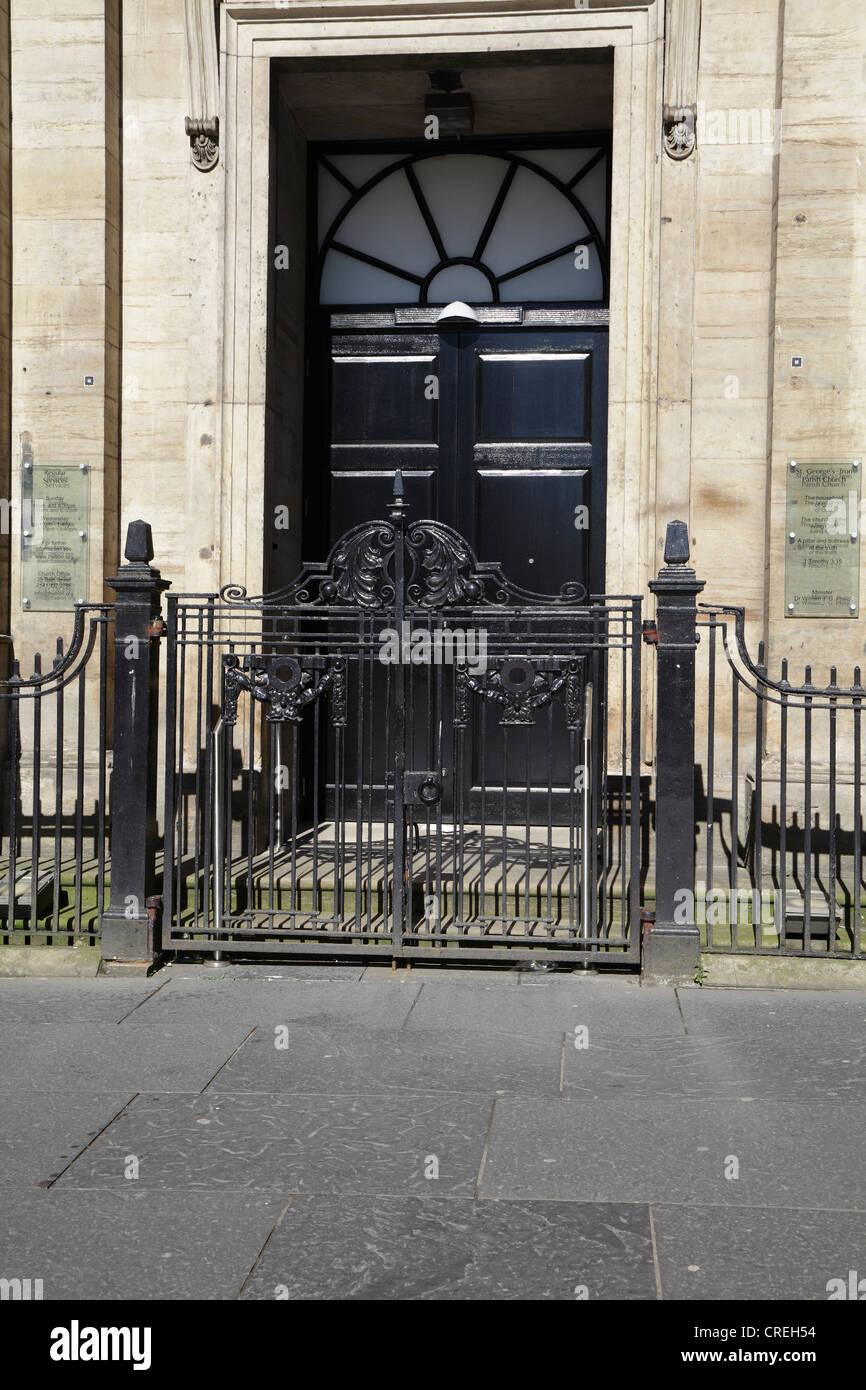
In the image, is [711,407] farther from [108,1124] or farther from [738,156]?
[108,1124]

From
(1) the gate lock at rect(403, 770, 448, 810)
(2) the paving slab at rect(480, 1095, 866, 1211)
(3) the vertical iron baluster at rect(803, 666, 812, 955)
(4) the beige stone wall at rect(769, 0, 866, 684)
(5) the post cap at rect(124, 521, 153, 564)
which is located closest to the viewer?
(2) the paving slab at rect(480, 1095, 866, 1211)

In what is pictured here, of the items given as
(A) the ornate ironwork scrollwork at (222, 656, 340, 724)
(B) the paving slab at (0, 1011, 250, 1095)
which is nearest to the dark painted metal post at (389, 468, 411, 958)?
(A) the ornate ironwork scrollwork at (222, 656, 340, 724)

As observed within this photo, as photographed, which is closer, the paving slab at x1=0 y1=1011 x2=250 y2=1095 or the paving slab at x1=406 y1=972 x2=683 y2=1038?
the paving slab at x1=0 y1=1011 x2=250 y2=1095

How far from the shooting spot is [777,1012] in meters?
6.12

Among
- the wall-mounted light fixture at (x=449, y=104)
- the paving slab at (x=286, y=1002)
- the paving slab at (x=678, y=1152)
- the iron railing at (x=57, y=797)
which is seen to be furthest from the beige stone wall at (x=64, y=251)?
the paving slab at (x=678, y=1152)

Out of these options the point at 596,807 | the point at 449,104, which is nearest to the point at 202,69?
the point at 449,104

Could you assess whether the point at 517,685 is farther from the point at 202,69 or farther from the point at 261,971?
the point at 202,69

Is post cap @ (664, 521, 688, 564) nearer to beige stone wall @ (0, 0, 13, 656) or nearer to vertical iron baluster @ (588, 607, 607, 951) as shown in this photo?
vertical iron baluster @ (588, 607, 607, 951)

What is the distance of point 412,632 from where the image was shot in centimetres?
700

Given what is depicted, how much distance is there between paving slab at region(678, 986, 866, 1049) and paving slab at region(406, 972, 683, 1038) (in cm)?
10

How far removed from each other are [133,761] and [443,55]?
486 cm

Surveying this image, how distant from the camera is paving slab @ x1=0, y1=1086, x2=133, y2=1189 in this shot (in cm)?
431

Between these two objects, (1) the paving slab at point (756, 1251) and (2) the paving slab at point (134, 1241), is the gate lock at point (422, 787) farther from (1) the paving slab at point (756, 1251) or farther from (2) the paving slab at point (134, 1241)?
(1) the paving slab at point (756, 1251)
